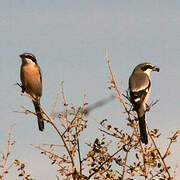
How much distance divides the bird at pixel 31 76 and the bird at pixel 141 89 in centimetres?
186

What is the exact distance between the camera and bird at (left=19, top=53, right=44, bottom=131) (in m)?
7.08

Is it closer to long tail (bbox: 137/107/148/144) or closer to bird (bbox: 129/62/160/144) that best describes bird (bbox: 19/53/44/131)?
bird (bbox: 129/62/160/144)

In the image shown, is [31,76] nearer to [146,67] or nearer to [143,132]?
[146,67]

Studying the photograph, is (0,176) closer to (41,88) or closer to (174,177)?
(174,177)

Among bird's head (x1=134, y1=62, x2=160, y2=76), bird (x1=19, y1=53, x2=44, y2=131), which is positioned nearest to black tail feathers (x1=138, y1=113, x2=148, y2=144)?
bird's head (x1=134, y1=62, x2=160, y2=76)

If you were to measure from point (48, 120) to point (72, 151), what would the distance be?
1.31 feet

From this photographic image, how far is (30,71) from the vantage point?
7168mm

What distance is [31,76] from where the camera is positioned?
7141mm

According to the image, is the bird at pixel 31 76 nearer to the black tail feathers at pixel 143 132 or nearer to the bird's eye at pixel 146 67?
the bird's eye at pixel 146 67

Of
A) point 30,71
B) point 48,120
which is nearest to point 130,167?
point 48,120

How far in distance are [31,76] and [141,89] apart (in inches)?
88.5

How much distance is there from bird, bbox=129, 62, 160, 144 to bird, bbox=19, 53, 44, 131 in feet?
6.10

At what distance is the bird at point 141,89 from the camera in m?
5.50

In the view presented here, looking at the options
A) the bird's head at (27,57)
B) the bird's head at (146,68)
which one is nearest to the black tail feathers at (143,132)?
the bird's head at (146,68)
